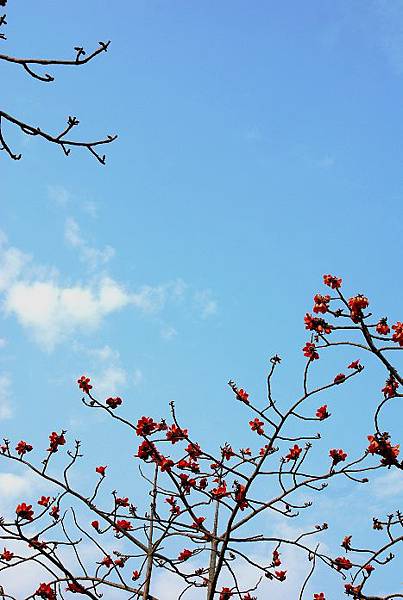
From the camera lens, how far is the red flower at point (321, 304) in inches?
141

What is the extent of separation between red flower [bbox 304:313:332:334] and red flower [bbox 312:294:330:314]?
0.05m

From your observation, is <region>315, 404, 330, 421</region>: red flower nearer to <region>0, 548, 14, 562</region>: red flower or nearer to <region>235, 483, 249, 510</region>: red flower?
<region>235, 483, 249, 510</region>: red flower

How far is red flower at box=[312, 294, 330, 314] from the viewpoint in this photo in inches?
141

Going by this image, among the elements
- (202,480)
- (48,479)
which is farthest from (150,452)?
(48,479)

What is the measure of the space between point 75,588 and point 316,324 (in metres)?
2.66

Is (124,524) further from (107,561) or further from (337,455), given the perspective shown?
(337,455)

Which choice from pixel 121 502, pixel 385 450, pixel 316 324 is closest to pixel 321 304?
pixel 316 324

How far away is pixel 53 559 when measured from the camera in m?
4.27

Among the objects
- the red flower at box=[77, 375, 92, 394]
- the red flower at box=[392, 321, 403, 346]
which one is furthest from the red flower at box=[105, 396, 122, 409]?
the red flower at box=[392, 321, 403, 346]

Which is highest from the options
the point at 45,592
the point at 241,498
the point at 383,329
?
the point at 383,329

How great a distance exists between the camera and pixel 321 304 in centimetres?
361

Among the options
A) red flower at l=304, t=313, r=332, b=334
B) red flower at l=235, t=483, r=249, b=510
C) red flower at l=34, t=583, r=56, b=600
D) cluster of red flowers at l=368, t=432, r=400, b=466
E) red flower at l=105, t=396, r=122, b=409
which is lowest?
red flower at l=34, t=583, r=56, b=600

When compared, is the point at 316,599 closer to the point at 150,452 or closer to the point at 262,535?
the point at 262,535

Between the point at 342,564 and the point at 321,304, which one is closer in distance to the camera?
the point at 321,304
